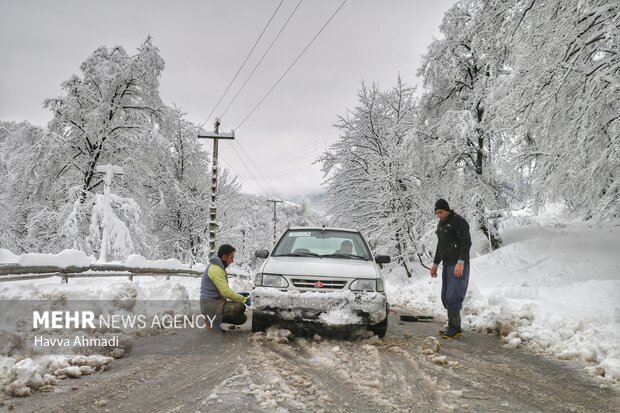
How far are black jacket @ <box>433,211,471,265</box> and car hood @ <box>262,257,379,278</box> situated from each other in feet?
4.51

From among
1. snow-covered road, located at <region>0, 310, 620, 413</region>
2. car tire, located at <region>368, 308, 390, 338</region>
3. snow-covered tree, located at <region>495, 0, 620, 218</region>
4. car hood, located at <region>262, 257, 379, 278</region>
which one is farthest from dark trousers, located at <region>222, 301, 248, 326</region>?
snow-covered tree, located at <region>495, 0, 620, 218</region>

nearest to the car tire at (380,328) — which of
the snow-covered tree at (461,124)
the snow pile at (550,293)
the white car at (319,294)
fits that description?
the white car at (319,294)

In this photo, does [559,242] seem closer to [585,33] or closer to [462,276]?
[585,33]

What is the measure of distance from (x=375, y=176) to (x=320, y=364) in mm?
15271

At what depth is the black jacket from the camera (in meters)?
6.03

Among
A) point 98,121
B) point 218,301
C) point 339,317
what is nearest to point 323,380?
point 339,317

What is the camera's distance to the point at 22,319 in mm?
5113

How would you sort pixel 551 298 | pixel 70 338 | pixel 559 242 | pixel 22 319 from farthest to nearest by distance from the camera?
pixel 559 242, pixel 551 298, pixel 22 319, pixel 70 338

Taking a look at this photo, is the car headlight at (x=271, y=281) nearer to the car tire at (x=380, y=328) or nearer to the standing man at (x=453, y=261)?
the car tire at (x=380, y=328)

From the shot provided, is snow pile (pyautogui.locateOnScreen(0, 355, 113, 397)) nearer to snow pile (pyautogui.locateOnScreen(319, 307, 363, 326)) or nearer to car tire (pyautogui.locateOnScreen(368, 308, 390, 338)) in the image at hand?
snow pile (pyautogui.locateOnScreen(319, 307, 363, 326))

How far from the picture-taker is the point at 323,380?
352 centimetres

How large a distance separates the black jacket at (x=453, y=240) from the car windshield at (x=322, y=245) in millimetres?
1159

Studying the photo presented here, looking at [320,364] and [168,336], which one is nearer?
[320,364]

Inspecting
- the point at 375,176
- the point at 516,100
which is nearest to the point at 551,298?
the point at 516,100
